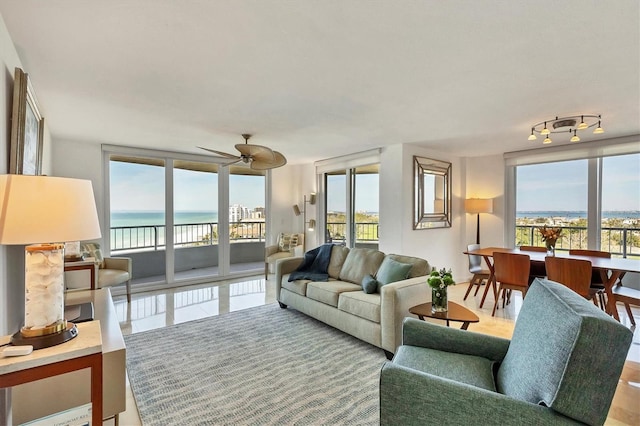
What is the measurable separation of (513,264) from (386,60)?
3.12 meters

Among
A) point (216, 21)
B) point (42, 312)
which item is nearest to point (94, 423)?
point (42, 312)

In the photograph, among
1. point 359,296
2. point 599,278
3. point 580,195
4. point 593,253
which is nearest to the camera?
point 359,296

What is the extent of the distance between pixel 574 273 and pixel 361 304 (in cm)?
238

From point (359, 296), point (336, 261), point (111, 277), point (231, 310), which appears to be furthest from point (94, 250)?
point (359, 296)

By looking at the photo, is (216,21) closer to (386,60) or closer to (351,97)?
(386,60)

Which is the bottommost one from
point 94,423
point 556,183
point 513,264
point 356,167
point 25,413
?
point 25,413

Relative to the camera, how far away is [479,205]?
18.3ft

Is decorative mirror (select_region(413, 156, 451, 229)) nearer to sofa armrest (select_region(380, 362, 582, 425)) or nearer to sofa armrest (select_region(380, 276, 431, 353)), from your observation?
sofa armrest (select_region(380, 276, 431, 353))

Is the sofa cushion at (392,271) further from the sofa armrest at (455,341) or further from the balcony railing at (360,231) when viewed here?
the balcony railing at (360,231)

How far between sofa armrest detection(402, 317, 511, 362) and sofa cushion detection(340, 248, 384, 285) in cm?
159

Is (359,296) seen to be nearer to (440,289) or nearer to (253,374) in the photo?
(440,289)

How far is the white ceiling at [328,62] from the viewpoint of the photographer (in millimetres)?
1641

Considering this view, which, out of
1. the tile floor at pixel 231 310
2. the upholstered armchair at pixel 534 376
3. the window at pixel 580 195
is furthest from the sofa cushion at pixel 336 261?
the window at pixel 580 195

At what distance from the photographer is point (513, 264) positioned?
148 inches
